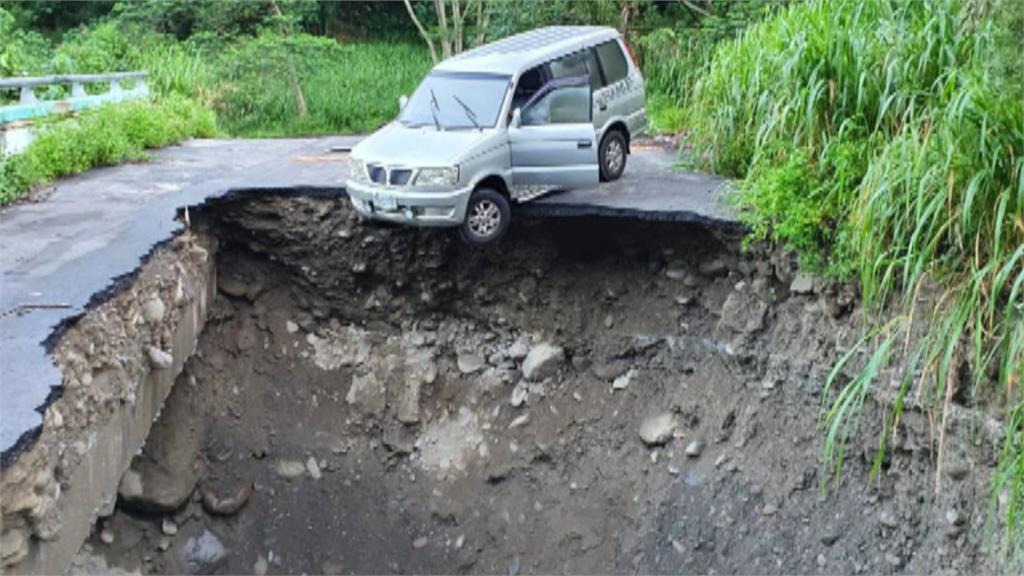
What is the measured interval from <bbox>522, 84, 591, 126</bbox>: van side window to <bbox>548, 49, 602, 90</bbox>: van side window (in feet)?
1.09

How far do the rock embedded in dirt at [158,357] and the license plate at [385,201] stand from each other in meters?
1.99

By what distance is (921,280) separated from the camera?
7.45m

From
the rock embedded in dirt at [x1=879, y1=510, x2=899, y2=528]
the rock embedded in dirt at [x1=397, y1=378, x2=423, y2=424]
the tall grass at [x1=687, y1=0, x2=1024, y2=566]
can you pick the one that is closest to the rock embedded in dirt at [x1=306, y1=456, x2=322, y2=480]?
the rock embedded in dirt at [x1=397, y1=378, x2=423, y2=424]

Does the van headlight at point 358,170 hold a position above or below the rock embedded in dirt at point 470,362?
above

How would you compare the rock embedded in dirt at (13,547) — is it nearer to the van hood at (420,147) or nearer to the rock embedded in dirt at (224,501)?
the rock embedded in dirt at (224,501)

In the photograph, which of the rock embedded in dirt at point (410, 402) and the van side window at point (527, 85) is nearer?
the van side window at point (527, 85)

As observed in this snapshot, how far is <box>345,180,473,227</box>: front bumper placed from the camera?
31.7 feet

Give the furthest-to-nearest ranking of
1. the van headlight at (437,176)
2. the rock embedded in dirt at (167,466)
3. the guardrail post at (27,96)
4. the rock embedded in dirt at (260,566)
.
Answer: the guardrail post at (27,96) < the rock embedded in dirt at (260,566) < the rock embedded in dirt at (167,466) < the van headlight at (437,176)

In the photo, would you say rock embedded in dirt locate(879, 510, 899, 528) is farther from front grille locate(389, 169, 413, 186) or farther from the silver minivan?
front grille locate(389, 169, 413, 186)

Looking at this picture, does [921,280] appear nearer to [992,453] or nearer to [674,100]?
[992,453]

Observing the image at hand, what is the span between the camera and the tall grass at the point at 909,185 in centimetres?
700

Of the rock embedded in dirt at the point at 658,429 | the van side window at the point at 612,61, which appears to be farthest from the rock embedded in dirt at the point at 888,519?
the van side window at the point at 612,61

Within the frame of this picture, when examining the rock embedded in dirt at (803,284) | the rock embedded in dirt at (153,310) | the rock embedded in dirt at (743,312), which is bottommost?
the rock embedded in dirt at (743,312)

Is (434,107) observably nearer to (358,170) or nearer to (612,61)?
(358,170)
